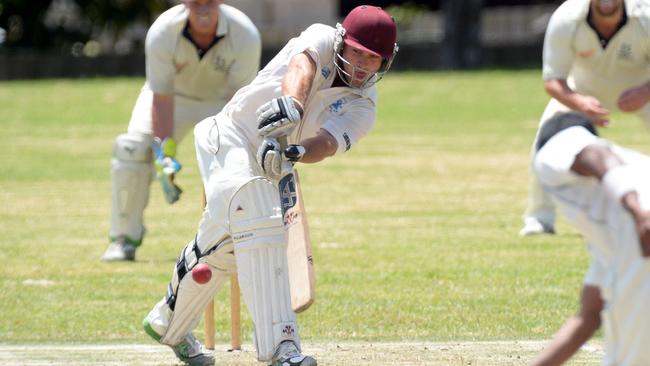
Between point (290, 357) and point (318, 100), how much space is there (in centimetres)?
108

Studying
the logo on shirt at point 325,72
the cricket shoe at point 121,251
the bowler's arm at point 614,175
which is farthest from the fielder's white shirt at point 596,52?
the bowler's arm at point 614,175

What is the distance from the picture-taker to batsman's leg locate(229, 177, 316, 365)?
547 centimetres

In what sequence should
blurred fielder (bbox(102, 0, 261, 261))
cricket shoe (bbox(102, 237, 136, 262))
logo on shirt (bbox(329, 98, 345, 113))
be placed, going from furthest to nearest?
1. cricket shoe (bbox(102, 237, 136, 262))
2. blurred fielder (bbox(102, 0, 261, 261))
3. logo on shirt (bbox(329, 98, 345, 113))

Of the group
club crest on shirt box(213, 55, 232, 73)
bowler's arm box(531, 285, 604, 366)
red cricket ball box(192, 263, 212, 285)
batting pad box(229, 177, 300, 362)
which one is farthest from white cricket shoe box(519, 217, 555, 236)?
bowler's arm box(531, 285, 604, 366)

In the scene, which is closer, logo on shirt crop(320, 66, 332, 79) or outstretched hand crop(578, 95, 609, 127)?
logo on shirt crop(320, 66, 332, 79)

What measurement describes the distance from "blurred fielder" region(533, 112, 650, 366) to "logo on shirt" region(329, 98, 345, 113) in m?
1.66

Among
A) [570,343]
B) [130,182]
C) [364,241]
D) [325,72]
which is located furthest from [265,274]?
[364,241]

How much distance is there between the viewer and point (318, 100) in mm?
5879

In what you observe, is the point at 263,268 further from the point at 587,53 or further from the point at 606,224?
the point at 587,53

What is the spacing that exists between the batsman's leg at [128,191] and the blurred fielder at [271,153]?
10.4 ft

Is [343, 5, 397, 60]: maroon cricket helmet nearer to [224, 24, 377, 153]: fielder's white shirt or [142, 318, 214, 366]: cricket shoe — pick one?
[224, 24, 377, 153]: fielder's white shirt

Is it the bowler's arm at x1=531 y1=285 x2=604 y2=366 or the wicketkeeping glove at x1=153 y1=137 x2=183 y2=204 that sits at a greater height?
the bowler's arm at x1=531 y1=285 x2=604 y2=366

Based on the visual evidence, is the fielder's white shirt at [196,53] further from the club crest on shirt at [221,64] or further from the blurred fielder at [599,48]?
the blurred fielder at [599,48]

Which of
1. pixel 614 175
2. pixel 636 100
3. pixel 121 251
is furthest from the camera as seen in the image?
pixel 121 251
